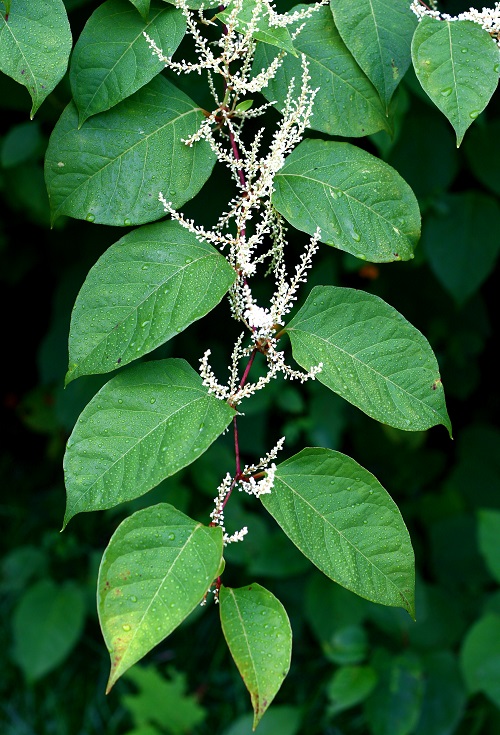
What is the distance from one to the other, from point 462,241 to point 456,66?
1.00 meters

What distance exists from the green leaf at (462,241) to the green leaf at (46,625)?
1.45 m

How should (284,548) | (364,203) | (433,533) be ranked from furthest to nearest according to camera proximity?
(433,533) → (284,548) → (364,203)

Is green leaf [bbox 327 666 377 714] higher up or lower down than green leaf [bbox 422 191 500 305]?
lower down

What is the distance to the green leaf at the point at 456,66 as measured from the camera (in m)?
0.77

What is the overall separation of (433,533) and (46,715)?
136 cm

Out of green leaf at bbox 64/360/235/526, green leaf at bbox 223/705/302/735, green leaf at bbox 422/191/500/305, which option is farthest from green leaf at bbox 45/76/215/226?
green leaf at bbox 223/705/302/735

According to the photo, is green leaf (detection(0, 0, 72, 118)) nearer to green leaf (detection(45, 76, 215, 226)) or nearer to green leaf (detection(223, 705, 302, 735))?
green leaf (detection(45, 76, 215, 226))

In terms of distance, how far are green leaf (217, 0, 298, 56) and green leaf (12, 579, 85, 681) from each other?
6.38ft

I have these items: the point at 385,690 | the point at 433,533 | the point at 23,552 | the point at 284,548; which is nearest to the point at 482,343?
the point at 433,533

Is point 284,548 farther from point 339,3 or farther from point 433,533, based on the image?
point 339,3

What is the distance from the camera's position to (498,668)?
1.83 meters

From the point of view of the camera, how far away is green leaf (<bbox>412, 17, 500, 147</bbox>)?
77 cm

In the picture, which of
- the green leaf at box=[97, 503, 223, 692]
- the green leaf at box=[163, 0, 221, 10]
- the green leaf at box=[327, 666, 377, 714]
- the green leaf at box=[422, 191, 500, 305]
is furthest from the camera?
the green leaf at box=[327, 666, 377, 714]

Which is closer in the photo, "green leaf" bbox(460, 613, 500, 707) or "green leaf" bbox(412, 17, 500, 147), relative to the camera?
"green leaf" bbox(412, 17, 500, 147)
